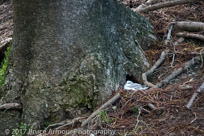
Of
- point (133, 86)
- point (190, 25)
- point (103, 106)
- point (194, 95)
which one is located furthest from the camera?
point (190, 25)

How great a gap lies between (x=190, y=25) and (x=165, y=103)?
5.19ft

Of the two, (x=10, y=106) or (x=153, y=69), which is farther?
(x=153, y=69)

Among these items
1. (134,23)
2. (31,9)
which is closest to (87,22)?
(31,9)

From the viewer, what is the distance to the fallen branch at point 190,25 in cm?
457

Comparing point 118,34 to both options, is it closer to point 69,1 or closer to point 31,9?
point 69,1

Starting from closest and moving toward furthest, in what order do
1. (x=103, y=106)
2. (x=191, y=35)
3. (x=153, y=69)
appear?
1. (x=103, y=106)
2. (x=153, y=69)
3. (x=191, y=35)

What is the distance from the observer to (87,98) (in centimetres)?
364

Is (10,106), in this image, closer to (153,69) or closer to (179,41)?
(153,69)

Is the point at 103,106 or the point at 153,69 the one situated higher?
the point at 153,69

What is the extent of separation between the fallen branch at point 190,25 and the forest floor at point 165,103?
0.24 feet

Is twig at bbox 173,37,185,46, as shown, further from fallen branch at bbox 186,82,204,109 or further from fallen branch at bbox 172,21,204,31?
fallen branch at bbox 186,82,204,109

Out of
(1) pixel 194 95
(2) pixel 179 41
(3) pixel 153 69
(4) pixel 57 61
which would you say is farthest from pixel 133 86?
(2) pixel 179 41

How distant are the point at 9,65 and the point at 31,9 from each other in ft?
2.21

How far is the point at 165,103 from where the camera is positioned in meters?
3.43
